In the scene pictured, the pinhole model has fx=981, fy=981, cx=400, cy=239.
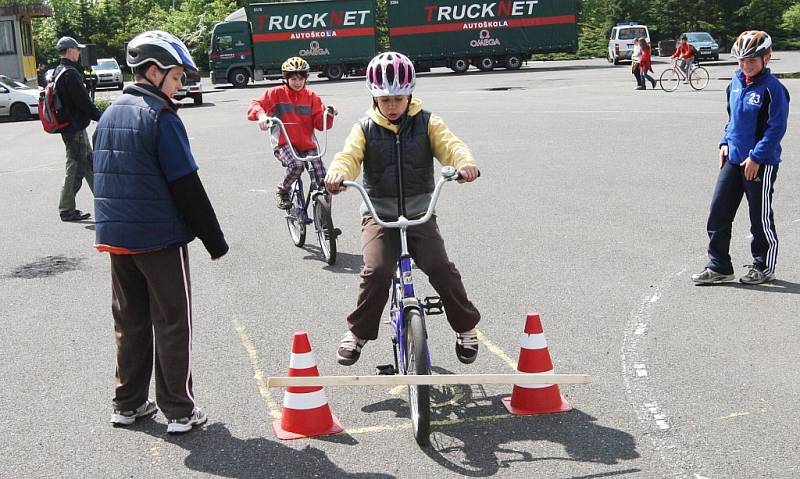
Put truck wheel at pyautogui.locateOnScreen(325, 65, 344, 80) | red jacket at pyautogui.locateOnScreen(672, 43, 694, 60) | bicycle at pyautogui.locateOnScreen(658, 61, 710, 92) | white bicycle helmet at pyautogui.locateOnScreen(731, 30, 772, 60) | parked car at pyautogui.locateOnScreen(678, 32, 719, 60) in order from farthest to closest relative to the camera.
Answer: parked car at pyautogui.locateOnScreen(678, 32, 719, 60), truck wheel at pyautogui.locateOnScreen(325, 65, 344, 80), bicycle at pyautogui.locateOnScreen(658, 61, 710, 92), red jacket at pyautogui.locateOnScreen(672, 43, 694, 60), white bicycle helmet at pyautogui.locateOnScreen(731, 30, 772, 60)

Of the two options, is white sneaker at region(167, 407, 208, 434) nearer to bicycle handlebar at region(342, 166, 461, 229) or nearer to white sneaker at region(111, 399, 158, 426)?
white sneaker at region(111, 399, 158, 426)

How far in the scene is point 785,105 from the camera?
293 inches

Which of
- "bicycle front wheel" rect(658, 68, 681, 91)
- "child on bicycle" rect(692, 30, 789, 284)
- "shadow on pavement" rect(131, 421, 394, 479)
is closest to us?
"shadow on pavement" rect(131, 421, 394, 479)

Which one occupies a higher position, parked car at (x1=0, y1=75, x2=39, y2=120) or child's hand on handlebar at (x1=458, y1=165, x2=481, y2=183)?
child's hand on handlebar at (x1=458, y1=165, x2=481, y2=183)

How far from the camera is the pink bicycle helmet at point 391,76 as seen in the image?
16.3 ft

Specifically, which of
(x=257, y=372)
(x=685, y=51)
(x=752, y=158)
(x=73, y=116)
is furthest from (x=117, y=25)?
(x=257, y=372)

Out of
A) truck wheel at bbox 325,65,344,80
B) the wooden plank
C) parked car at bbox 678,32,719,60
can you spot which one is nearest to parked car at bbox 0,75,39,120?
truck wheel at bbox 325,65,344,80

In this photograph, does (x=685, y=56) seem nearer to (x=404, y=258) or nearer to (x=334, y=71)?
(x=334, y=71)

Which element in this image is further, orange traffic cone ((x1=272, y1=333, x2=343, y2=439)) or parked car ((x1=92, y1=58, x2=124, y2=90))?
parked car ((x1=92, y1=58, x2=124, y2=90))

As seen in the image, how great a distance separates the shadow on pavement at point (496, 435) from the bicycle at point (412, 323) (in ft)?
0.60

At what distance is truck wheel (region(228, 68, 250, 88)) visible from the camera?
44.8 meters

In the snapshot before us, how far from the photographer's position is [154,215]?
4.75 m

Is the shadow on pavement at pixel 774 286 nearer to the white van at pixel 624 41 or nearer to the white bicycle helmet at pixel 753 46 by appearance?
the white bicycle helmet at pixel 753 46

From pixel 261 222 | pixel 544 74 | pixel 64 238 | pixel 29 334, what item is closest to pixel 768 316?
pixel 29 334
